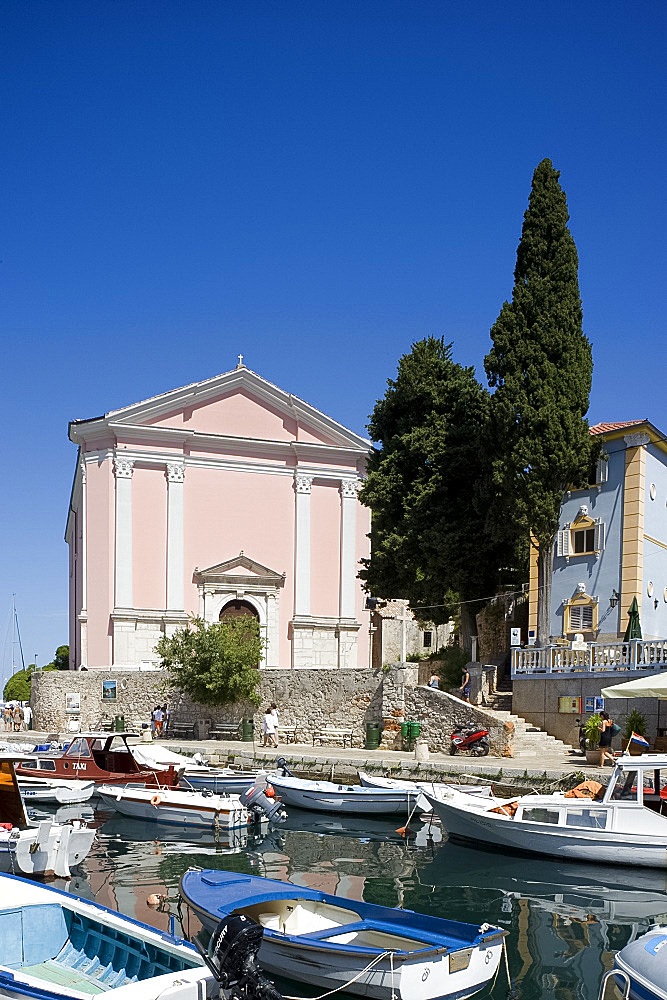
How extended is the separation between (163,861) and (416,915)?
8.66 metres

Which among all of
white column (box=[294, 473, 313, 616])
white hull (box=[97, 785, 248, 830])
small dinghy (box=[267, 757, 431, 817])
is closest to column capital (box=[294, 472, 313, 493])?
white column (box=[294, 473, 313, 616])

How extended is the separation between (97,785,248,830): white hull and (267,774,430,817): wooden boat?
2.68m

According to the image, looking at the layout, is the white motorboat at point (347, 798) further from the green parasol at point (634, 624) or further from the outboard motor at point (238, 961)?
the outboard motor at point (238, 961)

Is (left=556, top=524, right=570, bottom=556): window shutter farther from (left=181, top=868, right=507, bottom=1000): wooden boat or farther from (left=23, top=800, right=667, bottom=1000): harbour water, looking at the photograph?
(left=181, top=868, right=507, bottom=1000): wooden boat

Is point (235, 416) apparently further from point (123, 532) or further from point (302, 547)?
point (123, 532)

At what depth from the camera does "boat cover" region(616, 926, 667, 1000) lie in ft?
27.2

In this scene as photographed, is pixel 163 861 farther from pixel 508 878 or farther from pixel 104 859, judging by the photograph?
pixel 508 878

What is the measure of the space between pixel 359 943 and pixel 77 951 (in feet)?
9.77

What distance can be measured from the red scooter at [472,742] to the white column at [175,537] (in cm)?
1919

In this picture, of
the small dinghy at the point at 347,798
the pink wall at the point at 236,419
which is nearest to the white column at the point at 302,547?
the pink wall at the point at 236,419

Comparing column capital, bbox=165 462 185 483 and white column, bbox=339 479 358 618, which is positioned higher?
column capital, bbox=165 462 185 483

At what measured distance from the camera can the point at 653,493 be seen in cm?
3069

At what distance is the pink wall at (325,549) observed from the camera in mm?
46656

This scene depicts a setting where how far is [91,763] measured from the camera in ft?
82.7
